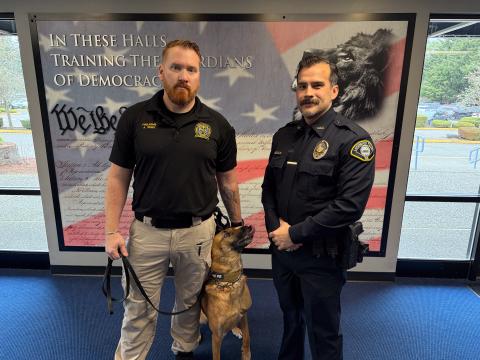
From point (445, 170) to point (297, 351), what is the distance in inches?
80.7

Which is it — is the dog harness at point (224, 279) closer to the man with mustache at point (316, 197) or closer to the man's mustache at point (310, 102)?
the man with mustache at point (316, 197)

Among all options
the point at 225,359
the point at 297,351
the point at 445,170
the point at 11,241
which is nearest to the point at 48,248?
the point at 11,241

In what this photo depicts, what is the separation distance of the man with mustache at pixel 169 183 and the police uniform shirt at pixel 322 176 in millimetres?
334

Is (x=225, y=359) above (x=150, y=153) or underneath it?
underneath

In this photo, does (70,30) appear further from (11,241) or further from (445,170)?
(445,170)

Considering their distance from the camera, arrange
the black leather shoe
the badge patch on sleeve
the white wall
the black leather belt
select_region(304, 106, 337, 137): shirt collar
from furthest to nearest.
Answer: the white wall → the black leather shoe → the black leather belt → select_region(304, 106, 337, 137): shirt collar → the badge patch on sleeve

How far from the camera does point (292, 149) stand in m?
1.67

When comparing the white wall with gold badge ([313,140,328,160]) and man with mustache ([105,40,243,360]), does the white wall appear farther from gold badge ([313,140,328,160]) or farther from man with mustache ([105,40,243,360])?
gold badge ([313,140,328,160])

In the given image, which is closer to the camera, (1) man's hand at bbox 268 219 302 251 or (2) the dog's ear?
(1) man's hand at bbox 268 219 302 251

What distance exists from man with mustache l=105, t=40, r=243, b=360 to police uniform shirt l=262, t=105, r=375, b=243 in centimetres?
33

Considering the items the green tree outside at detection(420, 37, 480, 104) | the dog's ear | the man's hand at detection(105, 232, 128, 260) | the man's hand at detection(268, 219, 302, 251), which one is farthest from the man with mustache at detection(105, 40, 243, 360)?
the green tree outside at detection(420, 37, 480, 104)

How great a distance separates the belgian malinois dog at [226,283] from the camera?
1.77m

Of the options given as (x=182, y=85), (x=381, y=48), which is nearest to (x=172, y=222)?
(x=182, y=85)

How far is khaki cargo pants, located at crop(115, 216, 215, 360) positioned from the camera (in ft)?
5.67
